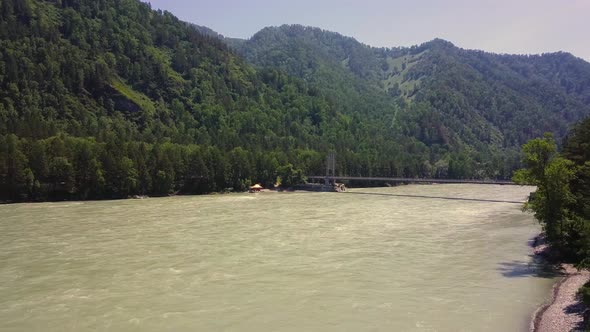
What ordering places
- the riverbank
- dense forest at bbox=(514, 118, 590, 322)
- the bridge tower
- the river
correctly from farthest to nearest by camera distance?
the bridge tower → dense forest at bbox=(514, 118, 590, 322) → the river → the riverbank

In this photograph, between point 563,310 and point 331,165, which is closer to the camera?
point 563,310

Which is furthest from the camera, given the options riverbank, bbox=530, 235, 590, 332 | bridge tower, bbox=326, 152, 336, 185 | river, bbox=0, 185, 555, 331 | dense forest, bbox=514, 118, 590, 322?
bridge tower, bbox=326, 152, 336, 185

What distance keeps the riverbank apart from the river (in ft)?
2.78

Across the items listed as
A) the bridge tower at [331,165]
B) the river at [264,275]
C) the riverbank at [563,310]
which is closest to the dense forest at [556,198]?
the river at [264,275]

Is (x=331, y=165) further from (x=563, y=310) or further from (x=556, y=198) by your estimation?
(x=563, y=310)

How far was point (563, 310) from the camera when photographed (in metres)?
26.3

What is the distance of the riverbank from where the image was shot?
78.7ft

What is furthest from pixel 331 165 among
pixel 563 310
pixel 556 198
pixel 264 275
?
pixel 563 310

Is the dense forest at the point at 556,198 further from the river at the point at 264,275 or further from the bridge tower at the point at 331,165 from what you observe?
the bridge tower at the point at 331,165

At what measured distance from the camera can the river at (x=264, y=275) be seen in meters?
25.5

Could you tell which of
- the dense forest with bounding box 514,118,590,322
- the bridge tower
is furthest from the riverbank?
the bridge tower

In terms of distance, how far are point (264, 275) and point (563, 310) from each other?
18543mm

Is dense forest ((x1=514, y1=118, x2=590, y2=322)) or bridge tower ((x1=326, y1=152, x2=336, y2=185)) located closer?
dense forest ((x1=514, y1=118, x2=590, y2=322))

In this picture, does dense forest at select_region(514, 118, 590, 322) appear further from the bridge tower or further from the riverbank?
the bridge tower
